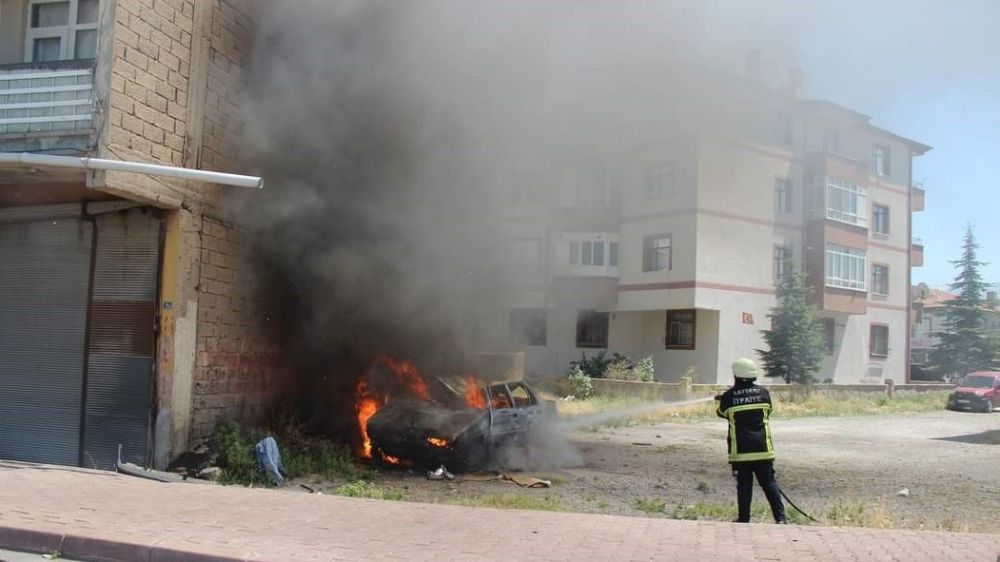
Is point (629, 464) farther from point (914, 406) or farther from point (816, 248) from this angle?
point (816, 248)

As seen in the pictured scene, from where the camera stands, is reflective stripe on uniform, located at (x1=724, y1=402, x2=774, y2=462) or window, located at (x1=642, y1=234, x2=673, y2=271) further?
window, located at (x1=642, y1=234, x2=673, y2=271)

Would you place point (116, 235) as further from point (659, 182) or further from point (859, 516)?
point (659, 182)

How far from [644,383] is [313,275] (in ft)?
39.3

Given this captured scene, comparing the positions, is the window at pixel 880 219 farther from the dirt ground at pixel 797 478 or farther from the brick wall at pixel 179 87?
the brick wall at pixel 179 87

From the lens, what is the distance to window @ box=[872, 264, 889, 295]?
29922 mm

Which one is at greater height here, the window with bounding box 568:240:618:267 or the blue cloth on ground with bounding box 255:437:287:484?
the window with bounding box 568:240:618:267

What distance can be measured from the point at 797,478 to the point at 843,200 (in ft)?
67.3

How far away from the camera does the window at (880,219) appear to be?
98.6ft

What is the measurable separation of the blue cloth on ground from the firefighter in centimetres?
492

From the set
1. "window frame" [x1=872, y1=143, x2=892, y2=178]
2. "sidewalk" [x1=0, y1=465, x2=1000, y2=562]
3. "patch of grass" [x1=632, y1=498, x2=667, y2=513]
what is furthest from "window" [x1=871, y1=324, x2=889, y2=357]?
"sidewalk" [x1=0, y1=465, x2=1000, y2=562]

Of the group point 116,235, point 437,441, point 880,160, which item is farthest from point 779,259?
point 116,235

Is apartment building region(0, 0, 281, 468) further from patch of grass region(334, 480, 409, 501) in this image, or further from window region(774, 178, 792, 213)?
window region(774, 178, 792, 213)

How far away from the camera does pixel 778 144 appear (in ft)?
81.7

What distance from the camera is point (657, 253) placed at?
24.7 meters
